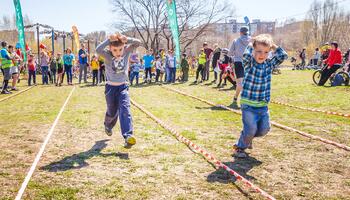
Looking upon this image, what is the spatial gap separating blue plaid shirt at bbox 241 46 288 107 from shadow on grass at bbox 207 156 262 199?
76 cm

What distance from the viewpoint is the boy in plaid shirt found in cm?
449

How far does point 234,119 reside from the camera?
7473 mm

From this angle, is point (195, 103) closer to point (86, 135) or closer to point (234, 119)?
point (234, 119)

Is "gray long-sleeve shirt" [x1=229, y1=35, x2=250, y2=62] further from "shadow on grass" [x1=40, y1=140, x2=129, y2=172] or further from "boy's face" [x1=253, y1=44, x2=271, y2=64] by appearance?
"shadow on grass" [x1=40, y1=140, x2=129, y2=172]

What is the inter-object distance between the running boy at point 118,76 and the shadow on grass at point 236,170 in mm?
1611

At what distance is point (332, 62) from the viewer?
47.1ft

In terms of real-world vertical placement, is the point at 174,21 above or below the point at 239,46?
above

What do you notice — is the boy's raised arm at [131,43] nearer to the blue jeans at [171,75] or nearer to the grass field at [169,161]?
the grass field at [169,161]

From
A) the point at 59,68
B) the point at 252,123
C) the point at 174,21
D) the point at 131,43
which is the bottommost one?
the point at 252,123

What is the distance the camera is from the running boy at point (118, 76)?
509cm

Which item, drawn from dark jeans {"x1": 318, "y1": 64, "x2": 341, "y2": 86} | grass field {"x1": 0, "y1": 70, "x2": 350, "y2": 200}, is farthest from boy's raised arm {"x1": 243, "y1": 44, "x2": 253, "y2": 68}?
dark jeans {"x1": 318, "y1": 64, "x2": 341, "y2": 86}

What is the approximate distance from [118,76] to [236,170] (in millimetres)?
2399

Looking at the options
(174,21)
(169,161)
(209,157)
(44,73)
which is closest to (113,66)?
(169,161)

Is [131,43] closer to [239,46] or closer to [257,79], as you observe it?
[257,79]
